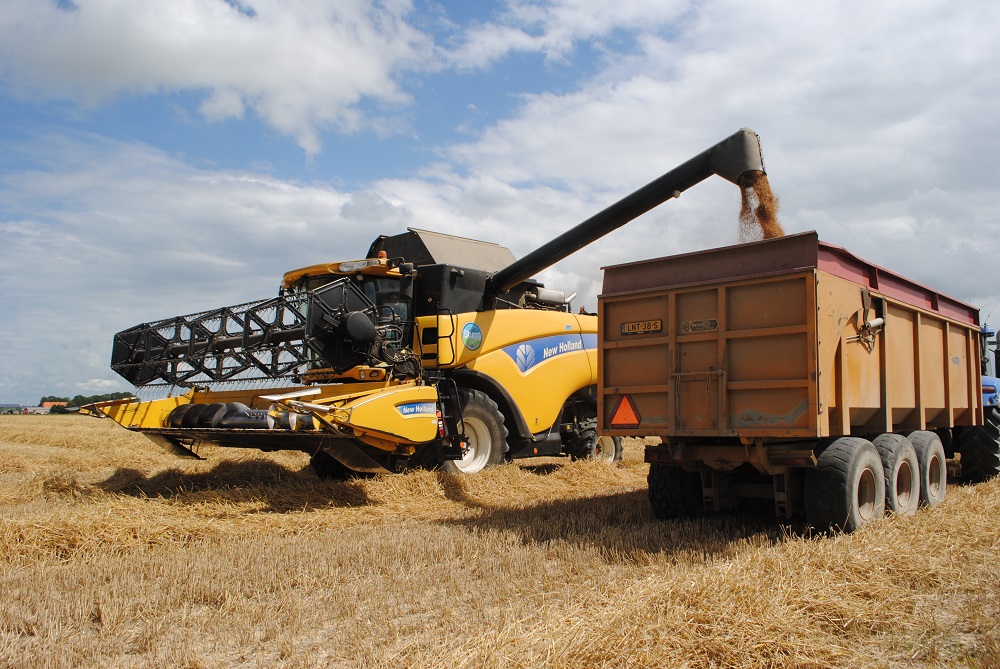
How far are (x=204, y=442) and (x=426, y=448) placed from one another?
2354mm

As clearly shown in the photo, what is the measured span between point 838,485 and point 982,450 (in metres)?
4.76

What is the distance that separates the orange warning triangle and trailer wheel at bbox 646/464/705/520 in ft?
1.88

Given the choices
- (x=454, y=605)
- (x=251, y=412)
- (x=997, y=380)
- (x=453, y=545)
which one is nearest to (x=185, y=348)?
(x=251, y=412)

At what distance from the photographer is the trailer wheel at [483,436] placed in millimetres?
9219

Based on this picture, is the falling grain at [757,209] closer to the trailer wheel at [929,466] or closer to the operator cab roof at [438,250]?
the trailer wheel at [929,466]

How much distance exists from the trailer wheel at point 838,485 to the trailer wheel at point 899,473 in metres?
0.52

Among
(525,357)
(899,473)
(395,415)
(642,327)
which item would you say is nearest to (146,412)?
(395,415)

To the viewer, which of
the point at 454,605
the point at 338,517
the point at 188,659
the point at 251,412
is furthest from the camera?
the point at 251,412

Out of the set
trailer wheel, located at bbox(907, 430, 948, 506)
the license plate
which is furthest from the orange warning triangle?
trailer wheel, located at bbox(907, 430, 948, 506)

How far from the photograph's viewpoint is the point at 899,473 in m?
6.77

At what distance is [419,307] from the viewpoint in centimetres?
948

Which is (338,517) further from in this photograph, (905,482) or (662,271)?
(905,482)

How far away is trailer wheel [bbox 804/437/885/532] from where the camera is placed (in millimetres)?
5680

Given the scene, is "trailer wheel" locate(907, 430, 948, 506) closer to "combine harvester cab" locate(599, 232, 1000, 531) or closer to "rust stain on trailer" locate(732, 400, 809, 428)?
"combine harvester cab" locate(599, 232, 1000, 531)
